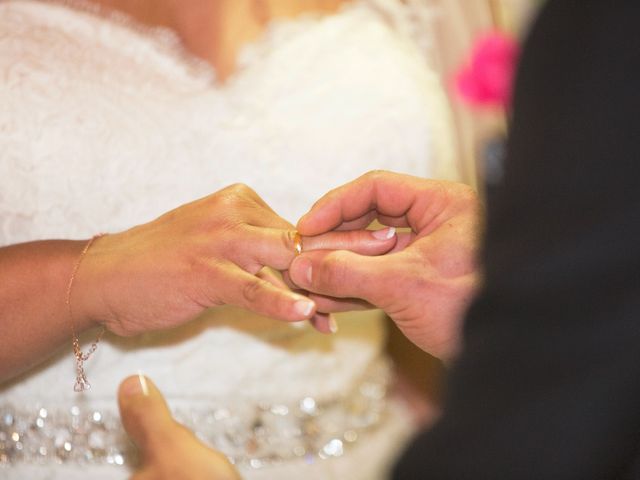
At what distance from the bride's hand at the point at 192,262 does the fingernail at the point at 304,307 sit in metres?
0.02

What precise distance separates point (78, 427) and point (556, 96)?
2.57 feet

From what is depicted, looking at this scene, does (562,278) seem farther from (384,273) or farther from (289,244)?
(289,244)

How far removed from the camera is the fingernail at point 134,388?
92 centimetres

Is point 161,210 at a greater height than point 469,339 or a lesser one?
lesser

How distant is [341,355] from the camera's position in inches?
44.1

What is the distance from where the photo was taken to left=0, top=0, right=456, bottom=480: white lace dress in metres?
0.99

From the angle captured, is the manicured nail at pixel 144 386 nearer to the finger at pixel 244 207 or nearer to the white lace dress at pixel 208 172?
the white lace dress at pixel 208 172

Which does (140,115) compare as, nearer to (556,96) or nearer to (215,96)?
(215,96)

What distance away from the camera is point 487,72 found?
1.54 meters

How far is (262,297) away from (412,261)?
0.41 feet

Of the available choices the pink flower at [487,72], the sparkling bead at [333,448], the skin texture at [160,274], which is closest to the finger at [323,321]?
the skin texture at [160,274]

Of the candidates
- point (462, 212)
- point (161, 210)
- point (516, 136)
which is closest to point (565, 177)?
point (516, 136)

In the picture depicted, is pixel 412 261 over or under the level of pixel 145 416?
over

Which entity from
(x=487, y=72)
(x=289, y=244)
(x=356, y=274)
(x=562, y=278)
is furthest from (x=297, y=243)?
(x=487, y=72)
